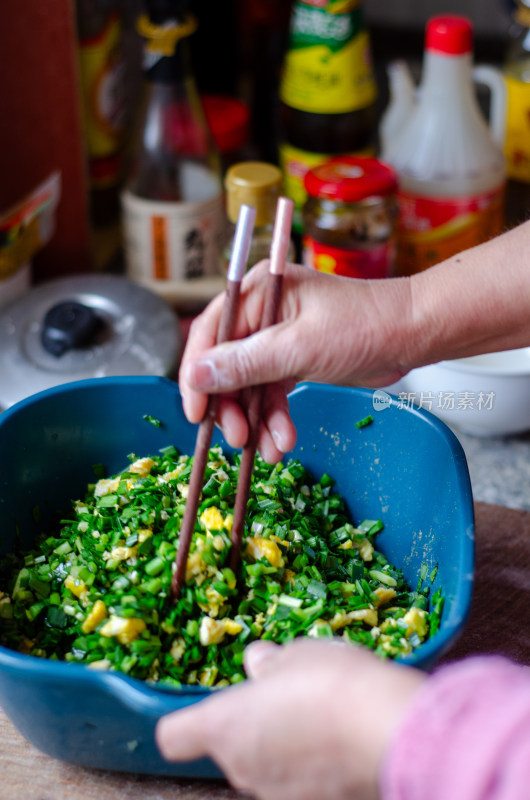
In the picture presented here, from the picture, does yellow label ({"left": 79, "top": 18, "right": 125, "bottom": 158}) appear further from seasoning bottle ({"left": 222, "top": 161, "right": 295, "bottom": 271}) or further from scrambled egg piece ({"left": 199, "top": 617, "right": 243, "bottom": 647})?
scrambled egg piece ({"left": 199, "top": 617, "right": 243, "bottom": 647})

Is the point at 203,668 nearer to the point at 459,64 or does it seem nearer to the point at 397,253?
the point at 397,253

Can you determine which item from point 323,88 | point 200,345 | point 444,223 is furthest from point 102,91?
point 200,345

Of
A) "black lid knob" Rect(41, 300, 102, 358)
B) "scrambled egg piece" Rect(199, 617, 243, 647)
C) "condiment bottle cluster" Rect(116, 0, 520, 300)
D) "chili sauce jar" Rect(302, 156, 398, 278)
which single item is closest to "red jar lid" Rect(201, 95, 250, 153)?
"condiment bottle cluster" Rect(116, 0, 520, 300)

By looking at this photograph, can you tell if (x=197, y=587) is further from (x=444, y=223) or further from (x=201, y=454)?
(x=444, y=223)

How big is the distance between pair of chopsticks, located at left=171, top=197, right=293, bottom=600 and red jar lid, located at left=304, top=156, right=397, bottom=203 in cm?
42

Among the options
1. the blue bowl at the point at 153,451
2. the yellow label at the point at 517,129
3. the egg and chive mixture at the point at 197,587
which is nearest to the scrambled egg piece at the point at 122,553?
the egg and chive mixture at the point at 197,587

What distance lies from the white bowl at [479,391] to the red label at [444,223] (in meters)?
0.20

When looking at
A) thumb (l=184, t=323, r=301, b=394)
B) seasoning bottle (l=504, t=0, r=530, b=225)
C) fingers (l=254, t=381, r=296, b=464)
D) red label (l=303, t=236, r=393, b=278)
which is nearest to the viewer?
thumb (l=184, t=323, r=301, b=394)

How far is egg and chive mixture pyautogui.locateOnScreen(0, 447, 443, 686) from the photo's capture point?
26.7 inches

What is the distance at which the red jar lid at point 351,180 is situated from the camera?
1069mm

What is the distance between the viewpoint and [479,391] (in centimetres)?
100

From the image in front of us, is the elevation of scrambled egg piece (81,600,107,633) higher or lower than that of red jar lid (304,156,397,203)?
lower

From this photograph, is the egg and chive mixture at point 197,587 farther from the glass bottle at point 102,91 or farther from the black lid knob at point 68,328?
the glass bottle at point 102,91

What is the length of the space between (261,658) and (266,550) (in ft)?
0.57
